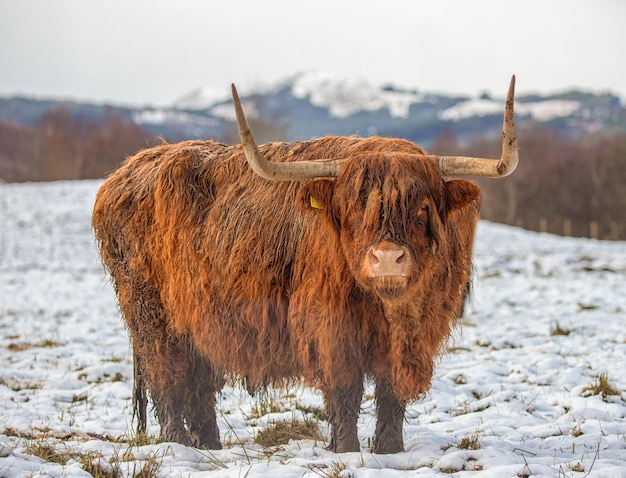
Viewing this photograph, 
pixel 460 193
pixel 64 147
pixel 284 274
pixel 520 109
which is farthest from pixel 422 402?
pixel 520 109

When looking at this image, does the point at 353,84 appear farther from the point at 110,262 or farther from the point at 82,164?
the point at 110,262

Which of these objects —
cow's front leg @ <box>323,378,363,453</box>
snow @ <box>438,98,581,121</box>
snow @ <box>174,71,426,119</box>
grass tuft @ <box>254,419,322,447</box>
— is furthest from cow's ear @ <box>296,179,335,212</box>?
snow @ <box>174,71,426,119</box>

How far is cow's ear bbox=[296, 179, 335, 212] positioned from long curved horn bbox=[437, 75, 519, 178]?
68 centimetres

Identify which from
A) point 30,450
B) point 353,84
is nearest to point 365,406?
point 30,450

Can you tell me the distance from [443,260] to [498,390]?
93.1 inches

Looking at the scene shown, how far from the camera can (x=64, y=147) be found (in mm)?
57438

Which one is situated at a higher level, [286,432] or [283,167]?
[283,167]

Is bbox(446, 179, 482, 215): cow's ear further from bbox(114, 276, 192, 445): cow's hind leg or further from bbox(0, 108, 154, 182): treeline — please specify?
bbox(0, 108, 154, 182): treeline

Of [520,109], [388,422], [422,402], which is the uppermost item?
[520,109]

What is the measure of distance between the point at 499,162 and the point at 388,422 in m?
1.72

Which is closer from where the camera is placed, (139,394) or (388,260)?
(388,260)

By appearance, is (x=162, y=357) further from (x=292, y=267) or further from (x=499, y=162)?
(x=499, y=162)

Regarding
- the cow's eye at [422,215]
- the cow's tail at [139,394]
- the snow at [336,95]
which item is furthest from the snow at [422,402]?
the snow at [336,95]

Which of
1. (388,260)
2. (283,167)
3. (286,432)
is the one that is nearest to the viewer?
(388,260)
